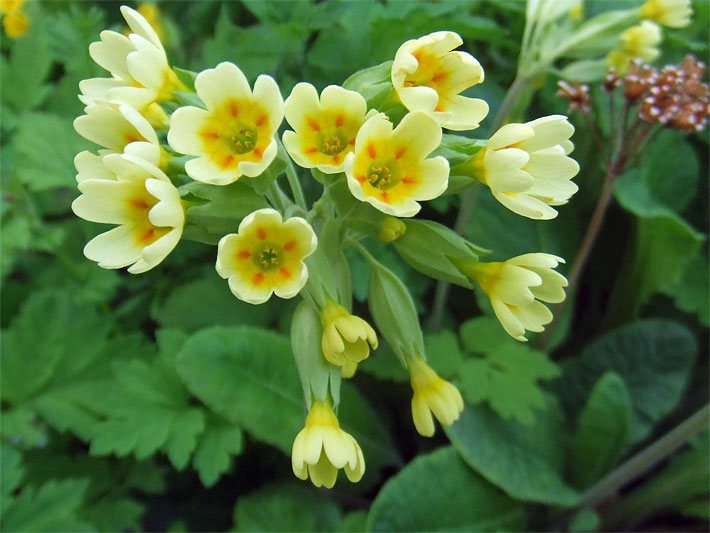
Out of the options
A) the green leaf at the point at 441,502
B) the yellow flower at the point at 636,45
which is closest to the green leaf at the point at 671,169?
the yellow flower at the point at 636,45

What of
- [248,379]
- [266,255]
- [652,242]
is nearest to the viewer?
[266,255]

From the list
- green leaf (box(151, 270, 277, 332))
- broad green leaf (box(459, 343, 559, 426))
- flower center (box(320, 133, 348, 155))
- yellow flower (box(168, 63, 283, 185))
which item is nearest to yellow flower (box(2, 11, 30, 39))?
green leaf (box(151, 270, 277, 332))

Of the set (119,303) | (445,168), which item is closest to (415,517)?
(445,168)

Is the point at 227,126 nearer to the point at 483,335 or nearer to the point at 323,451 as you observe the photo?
the point at 323,451

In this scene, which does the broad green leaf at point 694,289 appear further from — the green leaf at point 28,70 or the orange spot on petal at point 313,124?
the green leaf at point 28,70

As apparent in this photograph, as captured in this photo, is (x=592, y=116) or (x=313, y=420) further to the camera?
(x=592, y=116)

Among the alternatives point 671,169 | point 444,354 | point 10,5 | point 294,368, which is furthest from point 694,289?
point 10,5

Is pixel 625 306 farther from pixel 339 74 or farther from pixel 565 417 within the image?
pixel 339 74
